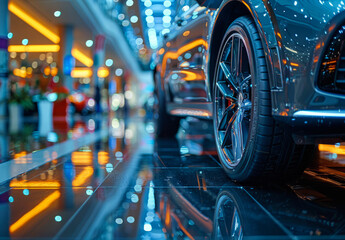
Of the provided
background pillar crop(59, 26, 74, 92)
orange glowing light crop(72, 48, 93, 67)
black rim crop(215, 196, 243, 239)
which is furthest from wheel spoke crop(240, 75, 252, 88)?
orange glowing light crop(72, 48, 93, 67)

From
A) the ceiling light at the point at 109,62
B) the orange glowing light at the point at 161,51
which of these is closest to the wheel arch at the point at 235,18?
the orange glowing light at the point at 161,51

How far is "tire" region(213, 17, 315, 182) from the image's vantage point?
224cm

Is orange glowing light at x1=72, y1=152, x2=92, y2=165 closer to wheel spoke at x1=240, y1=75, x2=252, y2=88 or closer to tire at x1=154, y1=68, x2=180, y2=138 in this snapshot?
tire at x1=154, y1=68, x2=180, y2=138

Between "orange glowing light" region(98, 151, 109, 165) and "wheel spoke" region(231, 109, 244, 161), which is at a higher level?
"wheel spoke" region(231, 109, 244, 161)

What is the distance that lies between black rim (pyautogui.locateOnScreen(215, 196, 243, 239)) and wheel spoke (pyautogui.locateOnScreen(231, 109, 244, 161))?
45 cm

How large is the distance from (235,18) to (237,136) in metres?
0.88

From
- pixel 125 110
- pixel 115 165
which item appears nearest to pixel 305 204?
pixel 115 165

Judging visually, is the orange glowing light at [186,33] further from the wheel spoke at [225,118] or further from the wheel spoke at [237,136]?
the wheel spoke at [237,136]

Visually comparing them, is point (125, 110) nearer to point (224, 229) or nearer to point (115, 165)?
point (115, 165)

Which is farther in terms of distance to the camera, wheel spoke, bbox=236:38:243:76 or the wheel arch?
wheel spoke, bbox=236:38:243:76

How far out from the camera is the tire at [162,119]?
5559 mm

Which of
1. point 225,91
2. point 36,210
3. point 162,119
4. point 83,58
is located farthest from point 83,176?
point 83,58

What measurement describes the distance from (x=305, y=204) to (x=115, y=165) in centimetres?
183

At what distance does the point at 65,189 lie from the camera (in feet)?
8.16
